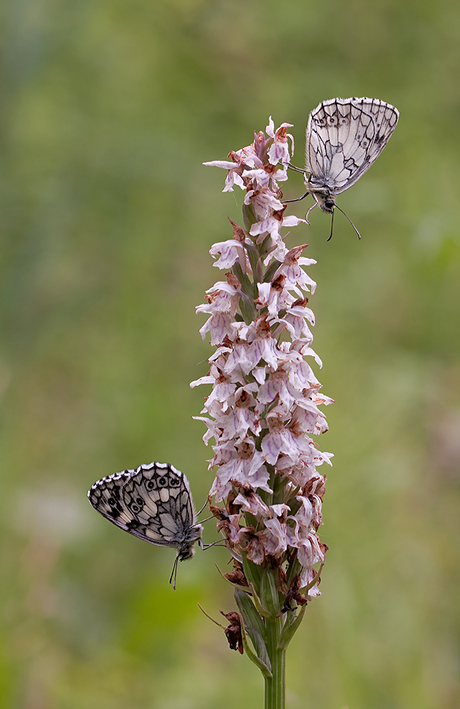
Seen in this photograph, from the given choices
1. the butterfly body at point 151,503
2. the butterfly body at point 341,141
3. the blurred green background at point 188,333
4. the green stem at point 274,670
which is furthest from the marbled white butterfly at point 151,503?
the butterfly body at point 341,141

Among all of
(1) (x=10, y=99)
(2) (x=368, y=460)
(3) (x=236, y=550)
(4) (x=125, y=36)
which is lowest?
(3) (x=236, y=550)

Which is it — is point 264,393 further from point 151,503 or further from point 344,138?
point 344,138

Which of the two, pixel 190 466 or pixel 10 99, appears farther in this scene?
pixel 190 466

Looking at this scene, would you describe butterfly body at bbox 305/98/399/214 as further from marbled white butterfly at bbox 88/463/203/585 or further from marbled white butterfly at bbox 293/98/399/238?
marbled white butterfly at bbox 88/463/203/585

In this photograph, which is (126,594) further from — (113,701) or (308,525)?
(308,525)

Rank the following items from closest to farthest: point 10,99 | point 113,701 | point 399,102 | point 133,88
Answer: point 113,701, point 10,99, point 399,102, point 133,88

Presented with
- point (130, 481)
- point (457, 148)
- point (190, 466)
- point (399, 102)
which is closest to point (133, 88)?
point (399, 102)

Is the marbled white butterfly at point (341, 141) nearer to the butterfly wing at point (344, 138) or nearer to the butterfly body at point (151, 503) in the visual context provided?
the butterfly wing at point (344, 138)

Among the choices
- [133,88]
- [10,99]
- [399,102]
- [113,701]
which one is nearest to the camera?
[113,701]
